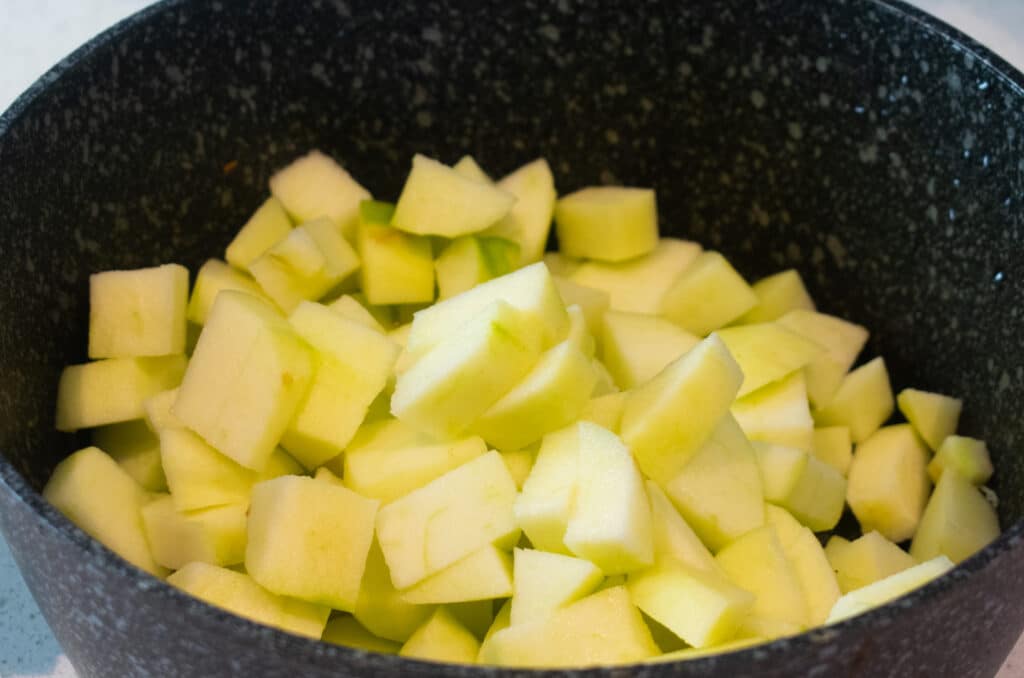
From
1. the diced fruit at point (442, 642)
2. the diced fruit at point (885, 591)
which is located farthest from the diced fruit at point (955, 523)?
the diced fruit at point (442, 642)

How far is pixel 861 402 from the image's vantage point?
1.19m

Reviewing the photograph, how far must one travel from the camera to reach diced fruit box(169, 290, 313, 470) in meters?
0.97

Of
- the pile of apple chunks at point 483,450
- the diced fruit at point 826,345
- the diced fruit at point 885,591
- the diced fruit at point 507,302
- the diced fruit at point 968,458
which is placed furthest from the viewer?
the diced fruit at point 826,345

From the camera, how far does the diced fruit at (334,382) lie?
39.7 inches

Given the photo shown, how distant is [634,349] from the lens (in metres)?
1.15

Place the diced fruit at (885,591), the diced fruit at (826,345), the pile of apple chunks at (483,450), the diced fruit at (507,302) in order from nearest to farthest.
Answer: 1. the diced fruit at (885,591)
2. the pile of apple chunks at (483,450)
3. the diced fruit at (507,302)
4. the diced fruit at (826,345)

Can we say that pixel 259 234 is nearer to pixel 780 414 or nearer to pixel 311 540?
pixel 311 540

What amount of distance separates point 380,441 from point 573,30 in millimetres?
510

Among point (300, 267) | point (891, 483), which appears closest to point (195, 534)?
Answer: point (300, 267)

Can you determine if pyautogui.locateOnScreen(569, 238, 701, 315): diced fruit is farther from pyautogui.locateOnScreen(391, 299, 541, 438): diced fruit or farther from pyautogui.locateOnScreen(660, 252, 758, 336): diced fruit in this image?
pyautogui.locateOnScreen(391, 299, 541, 438): diced fruit

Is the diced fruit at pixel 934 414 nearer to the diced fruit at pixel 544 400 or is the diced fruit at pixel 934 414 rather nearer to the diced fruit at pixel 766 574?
the diced fruit at pixel 766 574

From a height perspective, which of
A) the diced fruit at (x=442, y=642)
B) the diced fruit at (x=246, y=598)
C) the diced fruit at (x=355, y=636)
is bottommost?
the diced fruit at (x=355, y=636)

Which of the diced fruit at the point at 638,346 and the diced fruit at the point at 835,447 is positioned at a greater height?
the diced fruit at the point at 638,346

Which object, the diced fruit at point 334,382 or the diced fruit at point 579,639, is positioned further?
the diced fruit at point 334,382
